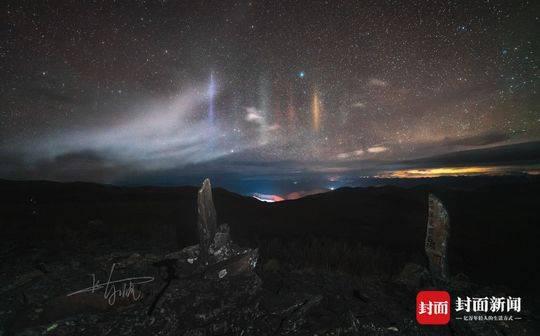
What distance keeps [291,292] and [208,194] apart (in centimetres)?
476

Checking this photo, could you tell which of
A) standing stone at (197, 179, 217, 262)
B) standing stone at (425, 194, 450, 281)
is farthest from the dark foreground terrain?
standing stone at (197, 179, 217, 262)

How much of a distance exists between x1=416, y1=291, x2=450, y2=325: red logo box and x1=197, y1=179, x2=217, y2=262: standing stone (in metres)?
6.92

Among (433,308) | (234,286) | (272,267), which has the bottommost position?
(433,308)

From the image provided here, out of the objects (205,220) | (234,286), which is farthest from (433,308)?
(205,220)

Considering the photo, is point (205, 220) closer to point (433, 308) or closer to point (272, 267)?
point (272, 267)

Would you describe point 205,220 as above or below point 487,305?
above

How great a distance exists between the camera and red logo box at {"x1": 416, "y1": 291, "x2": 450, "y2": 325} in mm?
6551

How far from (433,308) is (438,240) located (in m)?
3.07

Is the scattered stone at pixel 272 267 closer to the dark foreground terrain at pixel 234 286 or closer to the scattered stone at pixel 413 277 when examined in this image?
the dark foreground terrain at pixel 234 286

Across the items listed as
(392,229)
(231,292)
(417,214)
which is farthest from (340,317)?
(417,214)

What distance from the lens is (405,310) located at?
6883 mm
